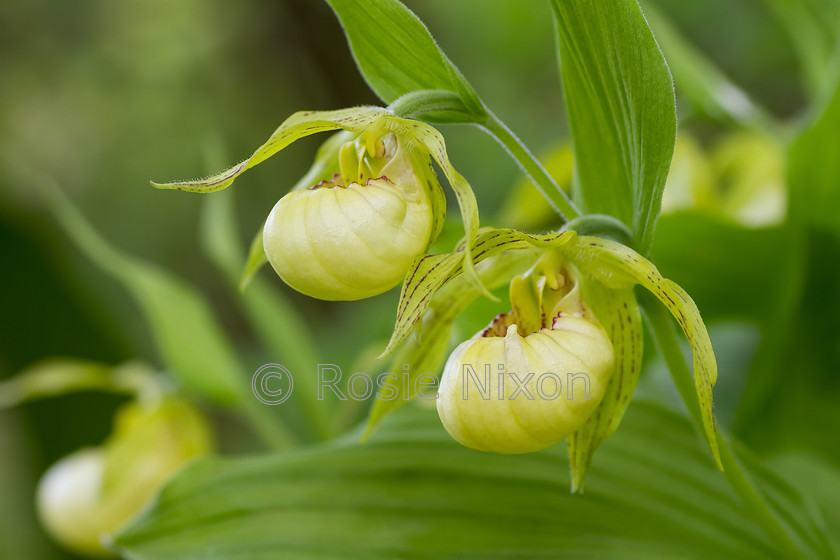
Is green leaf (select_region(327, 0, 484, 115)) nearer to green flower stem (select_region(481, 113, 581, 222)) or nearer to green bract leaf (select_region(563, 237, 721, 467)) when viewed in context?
green flower stem (select_region(481, 113, 581, 222))

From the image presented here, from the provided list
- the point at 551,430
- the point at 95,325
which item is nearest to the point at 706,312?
the point at 551,430

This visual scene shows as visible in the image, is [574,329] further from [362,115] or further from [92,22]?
[92,22]

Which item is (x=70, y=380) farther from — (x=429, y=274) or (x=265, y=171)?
(x=265, y=171)

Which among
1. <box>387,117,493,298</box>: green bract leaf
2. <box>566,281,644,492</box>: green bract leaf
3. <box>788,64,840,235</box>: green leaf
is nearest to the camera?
<box>387,117,493,298</box>: green bract leaf

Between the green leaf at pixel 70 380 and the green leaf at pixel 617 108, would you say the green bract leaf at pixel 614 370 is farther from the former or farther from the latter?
the green leaf at pixel 70 380

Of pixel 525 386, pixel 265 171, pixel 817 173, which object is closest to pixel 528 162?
pixel 525 386

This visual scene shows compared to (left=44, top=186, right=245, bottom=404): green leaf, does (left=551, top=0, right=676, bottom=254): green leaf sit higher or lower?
lower

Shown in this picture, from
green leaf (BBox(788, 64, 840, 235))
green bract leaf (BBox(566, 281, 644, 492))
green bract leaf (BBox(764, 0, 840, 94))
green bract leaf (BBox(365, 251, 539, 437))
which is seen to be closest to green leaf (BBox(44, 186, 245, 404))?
green bract leaf (BBox(365, 251, 539, 437))
